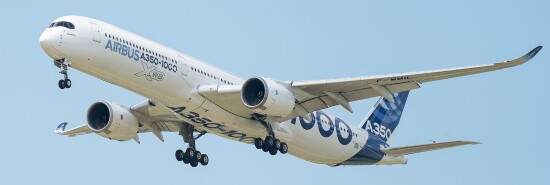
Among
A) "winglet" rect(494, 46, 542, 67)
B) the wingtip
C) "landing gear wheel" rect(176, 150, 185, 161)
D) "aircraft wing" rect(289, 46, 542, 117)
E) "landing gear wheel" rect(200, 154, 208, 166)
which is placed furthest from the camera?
"landing gear wheel" rect(176, 150, 185, 161)

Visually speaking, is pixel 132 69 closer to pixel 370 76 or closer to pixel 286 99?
pixel 286 99

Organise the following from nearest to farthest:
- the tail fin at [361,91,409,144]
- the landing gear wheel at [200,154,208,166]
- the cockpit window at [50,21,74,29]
A: the cockpit window at [50,21,74,29] < the landing gear wheel at [200,154,208,166] < the tail fin at [361,91,409,144]

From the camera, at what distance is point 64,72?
40844 mm

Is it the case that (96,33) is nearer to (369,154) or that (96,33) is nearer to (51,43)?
(51,43)

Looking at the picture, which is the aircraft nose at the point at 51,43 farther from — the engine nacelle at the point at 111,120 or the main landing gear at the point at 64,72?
the engine nacelle at the point at 111,120

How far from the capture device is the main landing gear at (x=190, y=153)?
1941 inches

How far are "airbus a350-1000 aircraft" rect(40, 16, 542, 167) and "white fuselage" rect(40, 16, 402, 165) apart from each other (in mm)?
35

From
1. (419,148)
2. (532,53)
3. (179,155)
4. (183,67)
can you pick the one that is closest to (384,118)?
(419,148)

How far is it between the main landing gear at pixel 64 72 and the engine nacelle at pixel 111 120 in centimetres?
745

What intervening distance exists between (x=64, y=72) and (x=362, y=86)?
10970 millimetres

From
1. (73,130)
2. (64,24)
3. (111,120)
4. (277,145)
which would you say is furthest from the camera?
(73,130)

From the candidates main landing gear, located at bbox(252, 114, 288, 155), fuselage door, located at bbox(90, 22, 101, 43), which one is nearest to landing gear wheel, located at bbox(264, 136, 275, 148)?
main landing gear, located at bbox(252, 114, 288, 155)

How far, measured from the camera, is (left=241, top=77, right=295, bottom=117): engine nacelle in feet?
141

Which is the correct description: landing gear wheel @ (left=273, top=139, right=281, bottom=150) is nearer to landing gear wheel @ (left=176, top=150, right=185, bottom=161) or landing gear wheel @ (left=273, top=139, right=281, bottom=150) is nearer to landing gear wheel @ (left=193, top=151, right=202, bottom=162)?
landing gear wheel @ (left=193, top=151, right=202, bottom=162)
